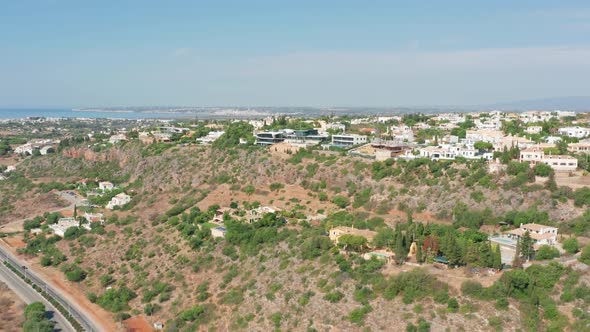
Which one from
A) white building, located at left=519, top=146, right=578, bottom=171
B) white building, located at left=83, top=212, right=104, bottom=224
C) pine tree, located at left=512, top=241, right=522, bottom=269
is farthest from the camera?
white building, located at left=83, top=212, right=104, bottom=224

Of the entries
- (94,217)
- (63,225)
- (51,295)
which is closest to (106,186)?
(94,217)

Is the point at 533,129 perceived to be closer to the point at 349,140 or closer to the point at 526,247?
the point at 349,140

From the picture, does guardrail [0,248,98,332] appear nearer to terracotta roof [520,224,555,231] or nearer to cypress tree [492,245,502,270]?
cypress tree [492,245,502,270]

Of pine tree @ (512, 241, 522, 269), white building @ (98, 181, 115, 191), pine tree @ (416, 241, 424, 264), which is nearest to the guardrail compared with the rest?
white building @ (98, 181, 115, 191)

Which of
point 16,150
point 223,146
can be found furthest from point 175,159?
point 16,150

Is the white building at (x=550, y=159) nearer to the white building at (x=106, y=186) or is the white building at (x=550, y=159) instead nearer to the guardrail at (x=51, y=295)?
the guardrail at (x=51, y=295)

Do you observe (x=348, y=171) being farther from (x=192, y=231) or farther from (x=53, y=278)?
(x=53, y=278)

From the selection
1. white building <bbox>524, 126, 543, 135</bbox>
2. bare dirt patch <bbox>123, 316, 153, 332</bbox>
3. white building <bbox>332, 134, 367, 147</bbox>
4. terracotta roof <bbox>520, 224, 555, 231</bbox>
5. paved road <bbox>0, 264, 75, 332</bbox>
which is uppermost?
white building <bbox>524, 126, 543, 135</bbox>
